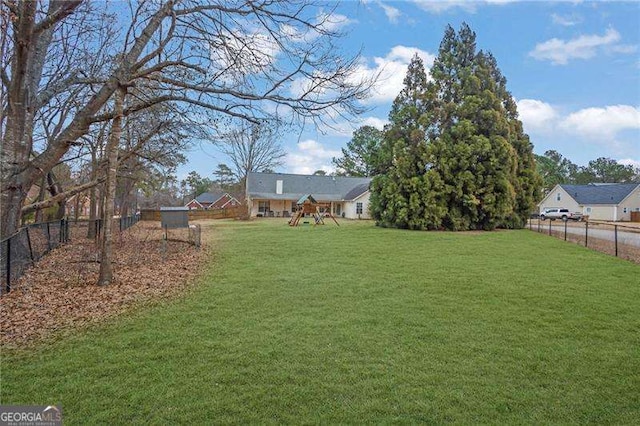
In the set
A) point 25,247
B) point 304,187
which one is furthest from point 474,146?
point 304,187

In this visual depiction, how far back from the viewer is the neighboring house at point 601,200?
3681 cm

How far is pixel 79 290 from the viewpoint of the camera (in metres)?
5.89

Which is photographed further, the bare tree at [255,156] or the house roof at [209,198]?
the house roof at [209,198]

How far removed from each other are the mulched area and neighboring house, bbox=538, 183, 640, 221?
38136mm

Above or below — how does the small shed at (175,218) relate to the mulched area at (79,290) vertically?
above

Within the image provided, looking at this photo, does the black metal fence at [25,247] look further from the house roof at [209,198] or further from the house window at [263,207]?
the house roof at [209,198]

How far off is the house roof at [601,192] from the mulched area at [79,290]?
44242 millimetres

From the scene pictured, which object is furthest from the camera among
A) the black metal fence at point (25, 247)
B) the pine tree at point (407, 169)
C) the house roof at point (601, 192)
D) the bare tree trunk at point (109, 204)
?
the house roof at point (601, 192)

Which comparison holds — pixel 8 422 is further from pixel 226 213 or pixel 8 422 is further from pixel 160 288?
pixel 226 213

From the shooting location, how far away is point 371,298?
579 centimetres

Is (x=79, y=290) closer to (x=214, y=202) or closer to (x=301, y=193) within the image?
(x=301, y=193)

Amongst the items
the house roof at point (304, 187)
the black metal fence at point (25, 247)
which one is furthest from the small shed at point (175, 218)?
the house roof at point (304, 187)

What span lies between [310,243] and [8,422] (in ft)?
32.8

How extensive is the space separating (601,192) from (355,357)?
4748 centimetres
